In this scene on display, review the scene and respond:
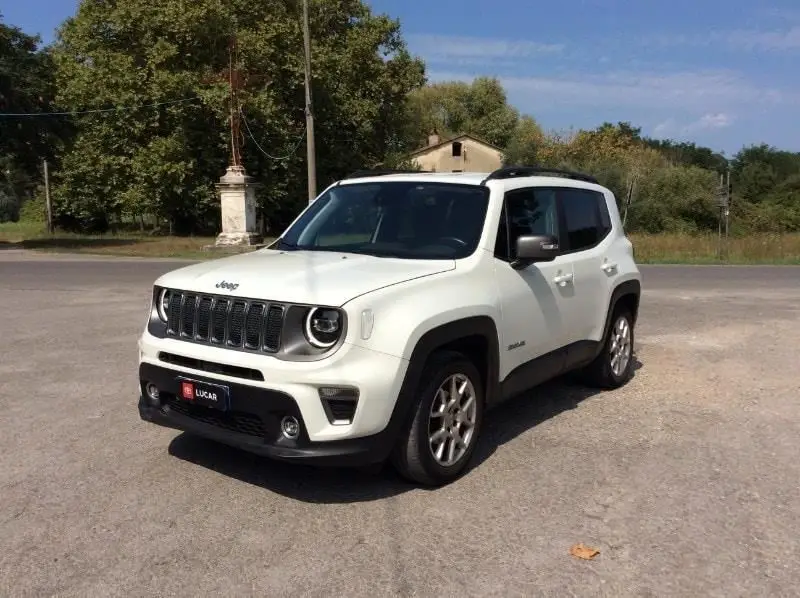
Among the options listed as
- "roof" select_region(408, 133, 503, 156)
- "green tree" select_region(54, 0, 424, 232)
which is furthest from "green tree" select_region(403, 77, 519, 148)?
"green tree" select_region(54, 0, 424, 232)

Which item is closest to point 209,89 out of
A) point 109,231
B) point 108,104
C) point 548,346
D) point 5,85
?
point 108,104

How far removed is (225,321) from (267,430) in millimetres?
638

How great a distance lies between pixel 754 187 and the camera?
6209cm

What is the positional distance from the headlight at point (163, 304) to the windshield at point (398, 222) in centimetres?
109

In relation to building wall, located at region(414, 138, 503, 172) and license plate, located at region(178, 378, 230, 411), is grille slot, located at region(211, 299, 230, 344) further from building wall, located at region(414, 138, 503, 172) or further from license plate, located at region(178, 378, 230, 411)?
building wall, located at region(414, 138, 503, 172)

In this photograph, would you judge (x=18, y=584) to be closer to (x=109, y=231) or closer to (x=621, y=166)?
(x=109, y=231)

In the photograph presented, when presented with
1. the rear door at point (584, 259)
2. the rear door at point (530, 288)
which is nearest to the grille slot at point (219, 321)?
the rear door at point (530, 288)

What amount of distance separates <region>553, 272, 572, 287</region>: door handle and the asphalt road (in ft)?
3.48

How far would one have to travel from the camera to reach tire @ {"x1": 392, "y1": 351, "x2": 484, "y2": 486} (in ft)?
13.3

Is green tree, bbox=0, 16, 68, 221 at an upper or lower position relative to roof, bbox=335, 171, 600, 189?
upper

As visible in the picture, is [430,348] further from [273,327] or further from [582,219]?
[582,219]

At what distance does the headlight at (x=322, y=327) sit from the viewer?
12.3 feet

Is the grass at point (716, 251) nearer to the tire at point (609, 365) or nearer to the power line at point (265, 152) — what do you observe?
the tire at point (609, 365)

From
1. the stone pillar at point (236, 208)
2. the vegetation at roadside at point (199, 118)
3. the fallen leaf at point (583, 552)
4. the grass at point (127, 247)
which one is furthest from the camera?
the vegetation at roadside at point (199, 118)
